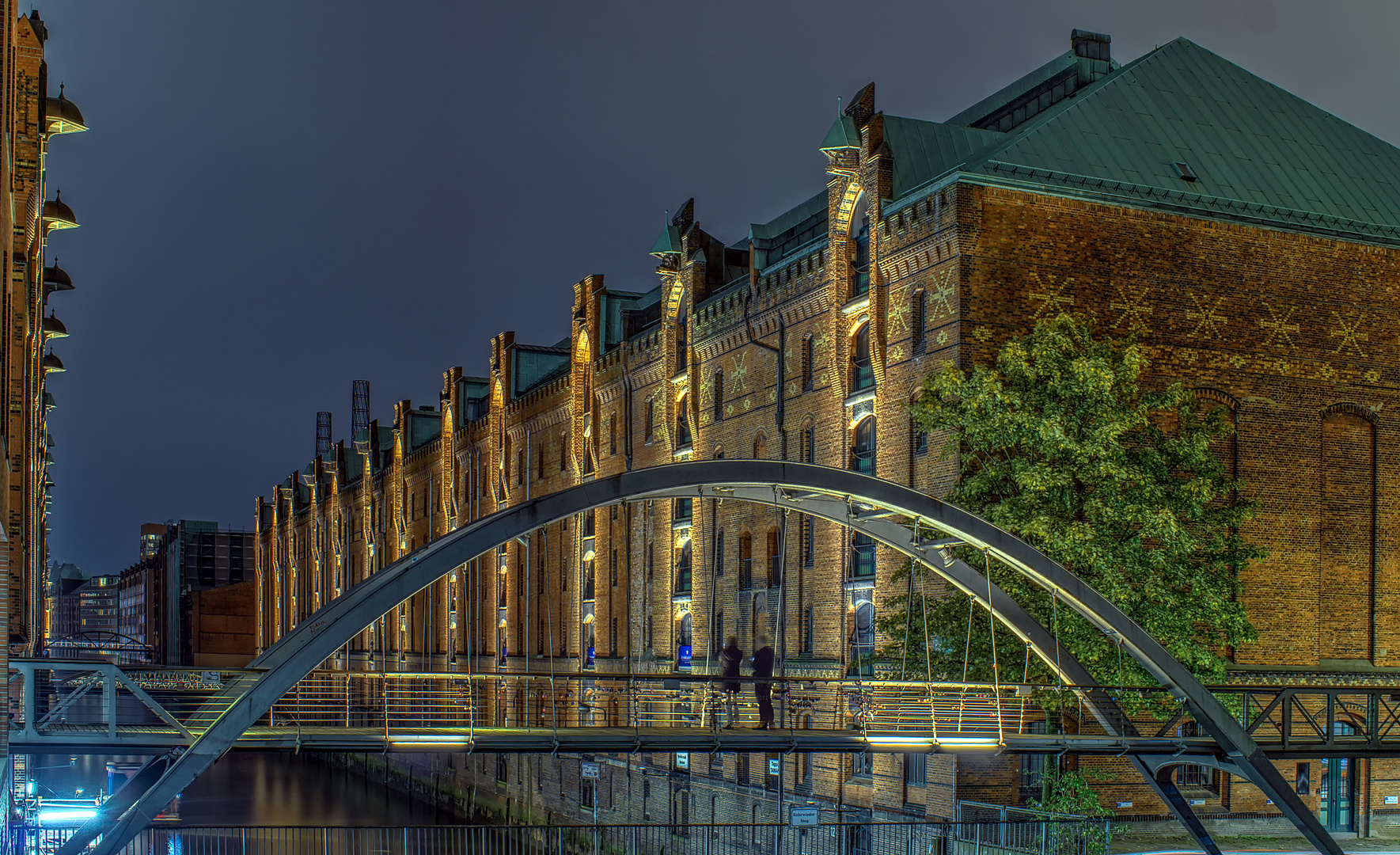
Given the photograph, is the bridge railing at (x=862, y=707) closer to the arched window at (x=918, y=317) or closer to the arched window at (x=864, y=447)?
the arched window at (x=864, y=447)

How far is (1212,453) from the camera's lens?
2991 cm

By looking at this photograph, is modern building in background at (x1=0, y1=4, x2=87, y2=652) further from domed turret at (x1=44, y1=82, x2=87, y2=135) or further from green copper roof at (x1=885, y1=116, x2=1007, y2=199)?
green copper roof at (x1=885, y1=116, x2=1007, y2=199)

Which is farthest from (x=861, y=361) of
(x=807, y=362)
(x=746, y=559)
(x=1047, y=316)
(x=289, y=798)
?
(x=289, y=798)

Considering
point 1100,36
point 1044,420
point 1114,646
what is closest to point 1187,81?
point 1100,36

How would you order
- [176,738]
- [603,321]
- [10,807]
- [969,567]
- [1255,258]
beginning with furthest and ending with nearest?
[603,321]
[1255,258]
[969,567]
[10,807]
[176,738]

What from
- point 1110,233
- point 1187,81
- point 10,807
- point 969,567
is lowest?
point 10,807

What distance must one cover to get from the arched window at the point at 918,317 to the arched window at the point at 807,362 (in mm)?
5062

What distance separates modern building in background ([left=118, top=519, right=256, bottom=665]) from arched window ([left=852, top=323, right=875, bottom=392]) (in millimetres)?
80407

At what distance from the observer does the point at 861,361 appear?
106 ft

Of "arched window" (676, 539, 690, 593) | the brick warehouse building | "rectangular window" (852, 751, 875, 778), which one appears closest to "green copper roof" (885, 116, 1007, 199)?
the brick warehouse building

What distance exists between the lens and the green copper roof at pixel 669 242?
42.0m

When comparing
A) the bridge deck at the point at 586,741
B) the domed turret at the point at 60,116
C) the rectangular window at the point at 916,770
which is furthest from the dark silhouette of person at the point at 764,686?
the domed turret at the point at 60,116

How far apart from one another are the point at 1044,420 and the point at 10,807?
15545mm

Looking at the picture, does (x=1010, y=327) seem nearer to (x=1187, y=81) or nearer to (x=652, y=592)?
(x=1187, y=81)
